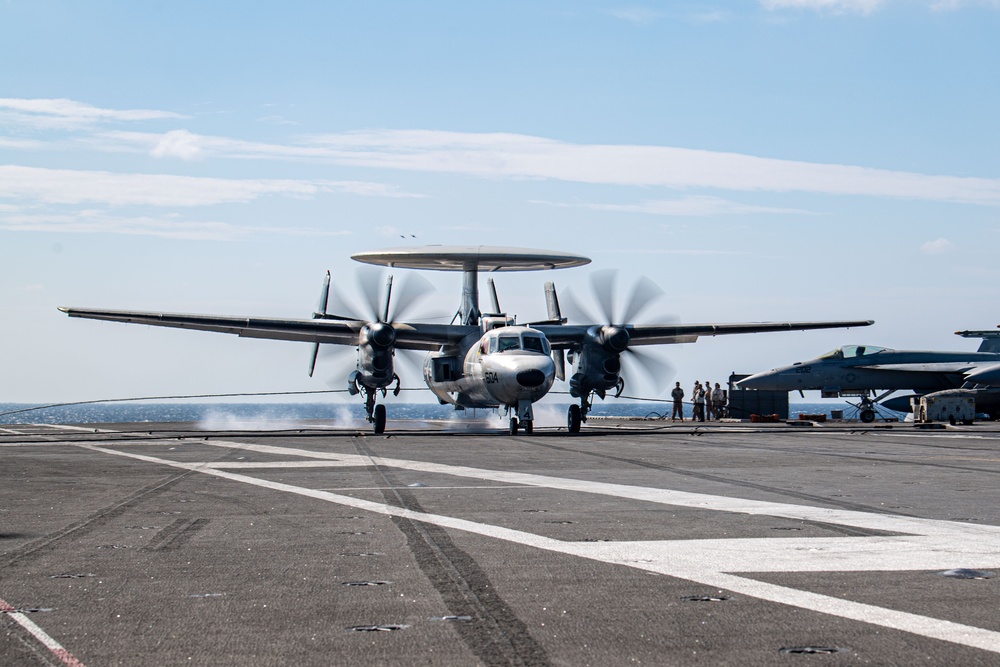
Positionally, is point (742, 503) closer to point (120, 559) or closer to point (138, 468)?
point (120, 559)

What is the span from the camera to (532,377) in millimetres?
31078

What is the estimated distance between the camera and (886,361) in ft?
160

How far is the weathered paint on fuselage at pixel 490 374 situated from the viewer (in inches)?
1236

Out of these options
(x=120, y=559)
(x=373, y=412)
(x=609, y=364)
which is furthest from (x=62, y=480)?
(x=609, y=364)

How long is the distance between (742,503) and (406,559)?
211 inches

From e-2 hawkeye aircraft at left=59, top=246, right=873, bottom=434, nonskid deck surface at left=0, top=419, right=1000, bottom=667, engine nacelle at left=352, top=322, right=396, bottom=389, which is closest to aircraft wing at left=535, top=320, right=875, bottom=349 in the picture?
e-2 hawkeye aircraft at left=59, top=246, right=873, bottom=434

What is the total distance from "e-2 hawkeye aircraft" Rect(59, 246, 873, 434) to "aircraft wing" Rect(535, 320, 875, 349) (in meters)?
0.04

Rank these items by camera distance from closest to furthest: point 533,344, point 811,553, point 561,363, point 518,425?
point 811,553 → point 533,344 → point 518,425 → point 561,363

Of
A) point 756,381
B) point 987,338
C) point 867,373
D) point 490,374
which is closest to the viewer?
point 490,374

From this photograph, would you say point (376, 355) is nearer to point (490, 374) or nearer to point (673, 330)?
point (490, 374)

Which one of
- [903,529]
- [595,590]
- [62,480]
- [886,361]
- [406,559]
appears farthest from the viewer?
[886,361]

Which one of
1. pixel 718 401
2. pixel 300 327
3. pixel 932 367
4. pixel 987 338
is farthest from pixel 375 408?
pixel 987 338

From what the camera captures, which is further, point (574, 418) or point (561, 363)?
point (561, 363)

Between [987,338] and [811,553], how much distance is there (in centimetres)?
5015
